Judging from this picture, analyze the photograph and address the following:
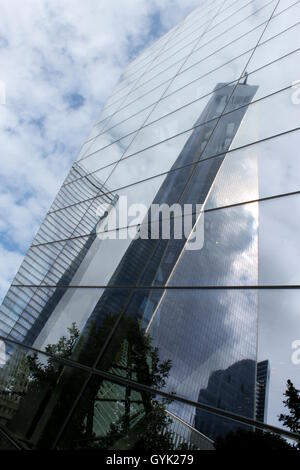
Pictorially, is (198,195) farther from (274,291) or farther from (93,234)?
(93,234)

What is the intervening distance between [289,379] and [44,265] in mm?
8466

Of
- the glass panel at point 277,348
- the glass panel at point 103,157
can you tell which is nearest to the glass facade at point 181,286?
the glass panel at point 277,348

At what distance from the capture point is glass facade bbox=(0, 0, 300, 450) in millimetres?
4449

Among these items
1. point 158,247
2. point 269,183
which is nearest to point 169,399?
point 158,247

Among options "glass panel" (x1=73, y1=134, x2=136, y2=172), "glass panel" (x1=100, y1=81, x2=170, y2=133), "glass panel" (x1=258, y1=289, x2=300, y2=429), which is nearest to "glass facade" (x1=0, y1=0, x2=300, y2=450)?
"glass panel" (x1=258, y1=289, x2=300, y2=429)
